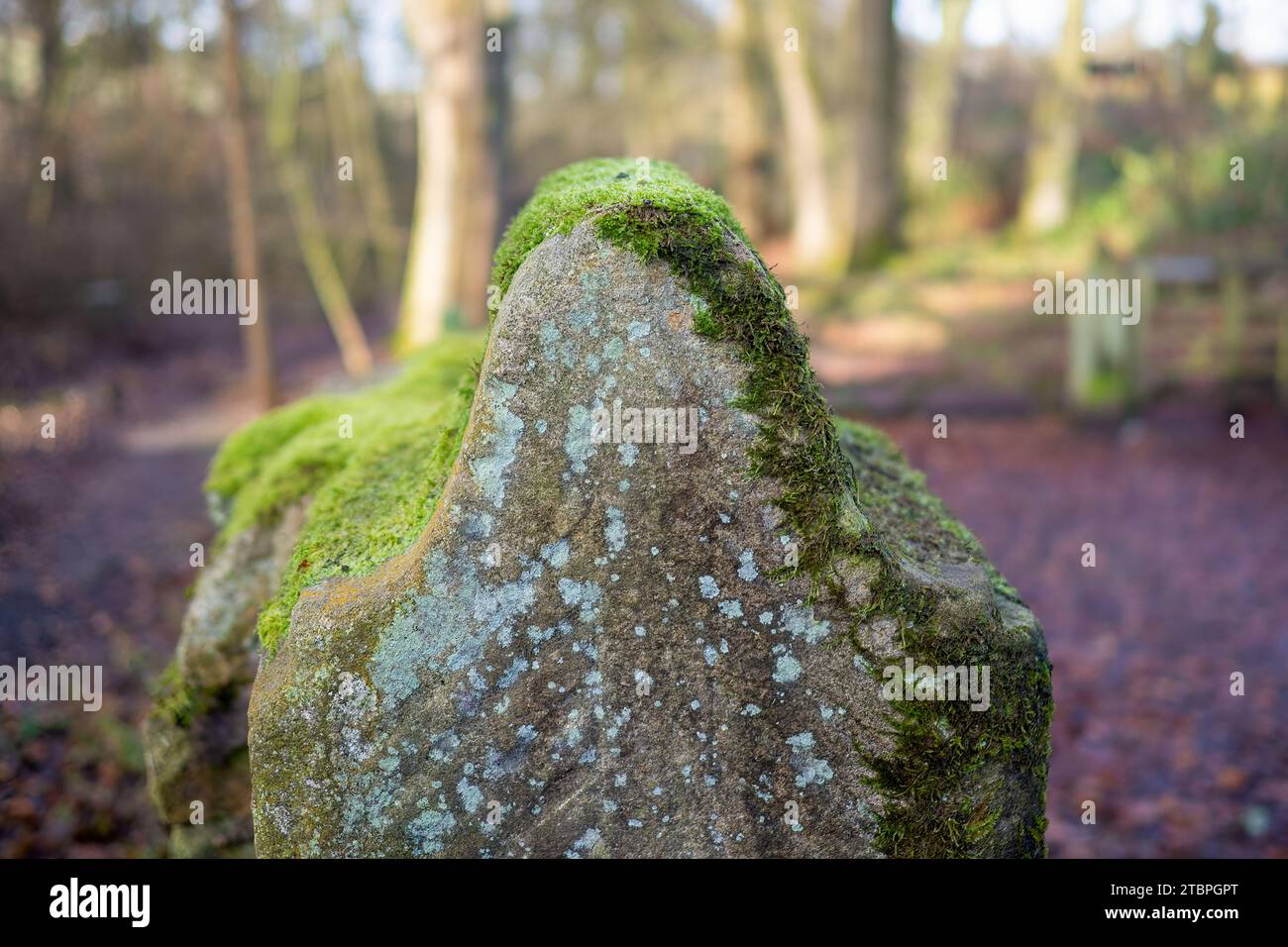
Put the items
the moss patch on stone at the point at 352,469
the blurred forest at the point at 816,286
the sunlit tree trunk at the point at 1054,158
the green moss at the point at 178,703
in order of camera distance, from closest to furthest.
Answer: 1. the moss patch on stone at the point at 352,469
2. the green moss at the point at 178,703
3. the blurred forest at the point at 816,286
4. the sunlit tree trunk at the point at 1054,158

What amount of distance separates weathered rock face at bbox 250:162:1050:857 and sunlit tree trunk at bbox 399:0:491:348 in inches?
377

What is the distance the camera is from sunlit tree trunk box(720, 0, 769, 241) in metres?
20.2

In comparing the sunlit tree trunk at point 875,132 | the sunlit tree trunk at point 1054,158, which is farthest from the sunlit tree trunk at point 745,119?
the sunlit tree trunk at point 1054,158

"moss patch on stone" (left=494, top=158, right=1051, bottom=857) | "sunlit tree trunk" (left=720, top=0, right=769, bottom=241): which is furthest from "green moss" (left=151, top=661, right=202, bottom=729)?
"sunlit tree trunk" (left=720, top=0, right=769, bottom=241)

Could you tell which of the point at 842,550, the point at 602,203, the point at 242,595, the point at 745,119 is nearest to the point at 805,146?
the point at 745,119

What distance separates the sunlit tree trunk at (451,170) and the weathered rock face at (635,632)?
9.59 meters

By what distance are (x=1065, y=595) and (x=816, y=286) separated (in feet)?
30.9

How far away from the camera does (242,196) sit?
1129 centimetres

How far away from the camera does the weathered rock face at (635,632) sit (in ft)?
7.73

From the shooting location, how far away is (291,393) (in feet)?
51.8

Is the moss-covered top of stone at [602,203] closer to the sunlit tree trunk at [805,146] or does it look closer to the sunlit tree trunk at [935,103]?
the sunlit tree trunk at [805,146]

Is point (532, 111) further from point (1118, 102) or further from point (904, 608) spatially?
point (904, 608)
